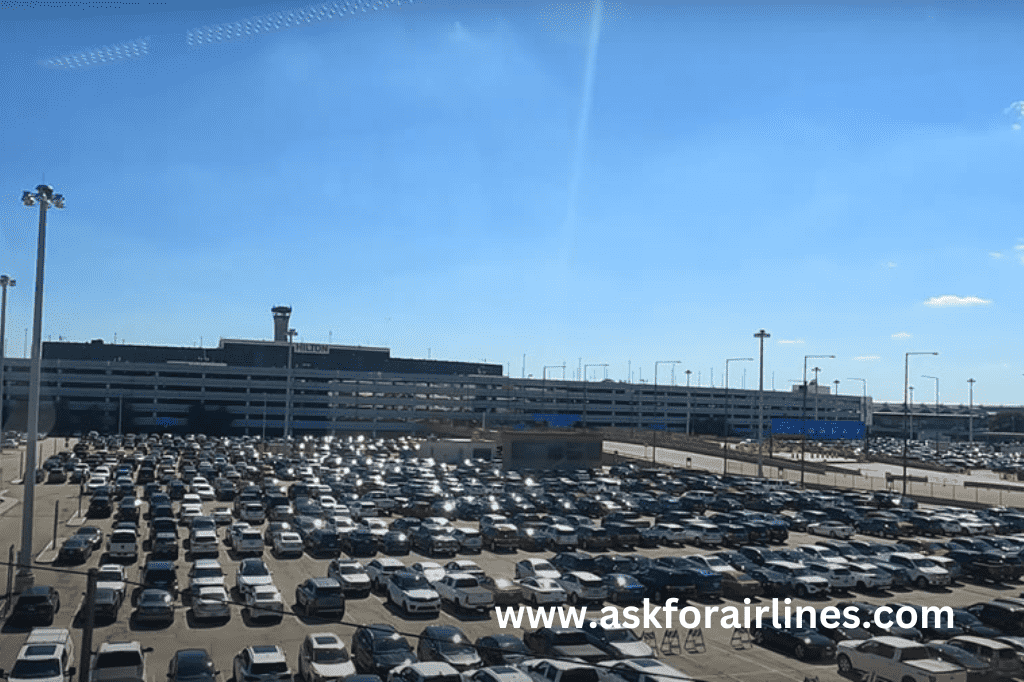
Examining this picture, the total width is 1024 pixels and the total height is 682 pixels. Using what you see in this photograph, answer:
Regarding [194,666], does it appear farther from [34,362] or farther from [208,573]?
[34,362]

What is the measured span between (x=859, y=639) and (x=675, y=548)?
18941mm

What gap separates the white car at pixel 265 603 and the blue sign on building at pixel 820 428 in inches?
3795

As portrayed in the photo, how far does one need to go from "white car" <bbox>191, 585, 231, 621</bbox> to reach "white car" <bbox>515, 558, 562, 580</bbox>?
1049 cm

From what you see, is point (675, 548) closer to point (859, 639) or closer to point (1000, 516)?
point (859, 639)

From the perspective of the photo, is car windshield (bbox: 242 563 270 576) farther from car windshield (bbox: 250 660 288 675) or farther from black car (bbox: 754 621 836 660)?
black car (bbox: 754 621 836 660)

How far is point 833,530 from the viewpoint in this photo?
1805 inches

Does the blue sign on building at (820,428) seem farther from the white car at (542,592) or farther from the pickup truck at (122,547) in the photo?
the pickup truck at (122,547)

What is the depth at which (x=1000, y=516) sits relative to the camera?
5088cm

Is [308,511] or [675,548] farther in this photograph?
[308,511]

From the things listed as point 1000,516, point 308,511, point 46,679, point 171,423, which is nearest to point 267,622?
point 46,679

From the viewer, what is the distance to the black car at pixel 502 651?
19.3m

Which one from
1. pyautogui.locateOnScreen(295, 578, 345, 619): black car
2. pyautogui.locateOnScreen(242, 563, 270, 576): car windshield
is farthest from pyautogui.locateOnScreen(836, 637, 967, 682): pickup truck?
pyautogui.locateOnScreen(242, 563, 270, 576): car windshield

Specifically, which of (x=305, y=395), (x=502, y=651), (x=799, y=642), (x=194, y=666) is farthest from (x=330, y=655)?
(x=305, y=395)

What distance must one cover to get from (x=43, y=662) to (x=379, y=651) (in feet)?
22.3
